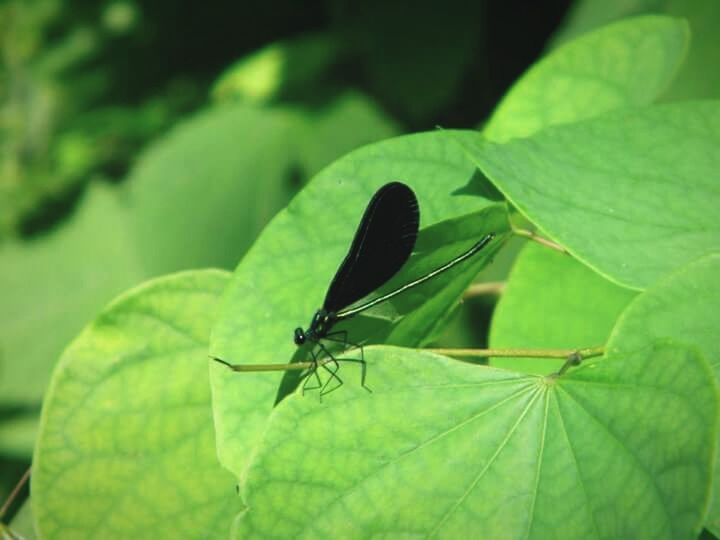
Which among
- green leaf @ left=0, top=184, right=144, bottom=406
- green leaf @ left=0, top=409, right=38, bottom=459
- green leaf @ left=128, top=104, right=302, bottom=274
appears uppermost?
green leaf @ left=128, top=104, right=302, bottom=274

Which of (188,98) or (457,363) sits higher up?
(188,98)

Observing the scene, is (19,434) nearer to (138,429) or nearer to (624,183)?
(138,429)

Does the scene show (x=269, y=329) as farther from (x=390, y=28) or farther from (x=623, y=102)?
(x=390, y=28)

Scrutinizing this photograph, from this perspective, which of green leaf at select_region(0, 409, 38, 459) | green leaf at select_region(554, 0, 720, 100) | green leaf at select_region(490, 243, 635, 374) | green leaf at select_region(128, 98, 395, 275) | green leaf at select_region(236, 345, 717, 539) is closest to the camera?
green leaf at select_region(236, 345, 717, 539)

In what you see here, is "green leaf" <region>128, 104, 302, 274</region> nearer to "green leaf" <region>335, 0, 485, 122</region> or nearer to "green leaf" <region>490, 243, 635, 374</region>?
"green leaf" <region>335, 0, 485, 122</region>

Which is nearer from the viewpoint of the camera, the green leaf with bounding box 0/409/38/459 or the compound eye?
the compound eye

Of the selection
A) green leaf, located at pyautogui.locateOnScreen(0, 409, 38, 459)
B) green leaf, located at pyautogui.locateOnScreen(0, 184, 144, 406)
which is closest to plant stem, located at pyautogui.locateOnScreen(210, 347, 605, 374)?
green leaf, located at pyautogui.locateOnScreen(0, 409, 38, 459)

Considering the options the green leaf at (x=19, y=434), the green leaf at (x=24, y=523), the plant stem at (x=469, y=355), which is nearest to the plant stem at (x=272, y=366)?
the plant stem at (x=469, y=355)

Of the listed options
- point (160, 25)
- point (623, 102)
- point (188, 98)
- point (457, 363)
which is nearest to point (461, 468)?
point (457, 363)
